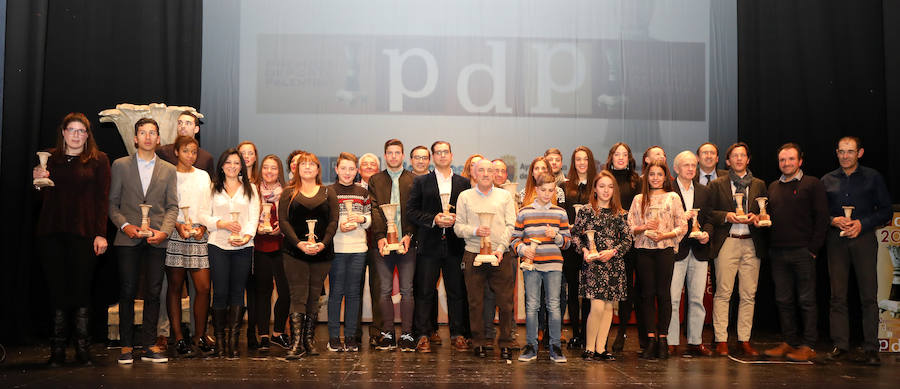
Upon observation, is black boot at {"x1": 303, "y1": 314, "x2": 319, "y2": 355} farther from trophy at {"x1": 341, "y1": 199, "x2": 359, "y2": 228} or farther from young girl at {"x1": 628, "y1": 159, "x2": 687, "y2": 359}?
young girl at {"x1": 628, "y1": 159, "x2": 687, "y2": 359}

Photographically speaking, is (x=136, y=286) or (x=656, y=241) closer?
(x=136, y=286)

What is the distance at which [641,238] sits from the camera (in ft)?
16.7

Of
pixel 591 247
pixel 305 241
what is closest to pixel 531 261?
pixel 591 247

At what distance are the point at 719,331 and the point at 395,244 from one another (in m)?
2.56

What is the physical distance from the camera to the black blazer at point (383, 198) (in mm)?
5285

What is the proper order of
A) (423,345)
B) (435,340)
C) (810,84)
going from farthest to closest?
(810,84) → (435,340) → (423,345)

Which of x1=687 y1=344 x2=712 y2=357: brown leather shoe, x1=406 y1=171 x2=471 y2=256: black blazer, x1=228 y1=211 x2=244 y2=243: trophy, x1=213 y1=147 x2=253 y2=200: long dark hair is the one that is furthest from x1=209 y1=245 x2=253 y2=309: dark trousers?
x1=687 y1=344 x2=712 y2=357: brown leather shoe

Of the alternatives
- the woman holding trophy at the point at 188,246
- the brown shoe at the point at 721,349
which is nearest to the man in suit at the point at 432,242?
the woman holding trophy at the point at 188,246

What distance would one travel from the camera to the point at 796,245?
523cm

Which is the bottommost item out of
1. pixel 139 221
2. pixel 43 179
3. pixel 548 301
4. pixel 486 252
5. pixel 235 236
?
pixel 548 301

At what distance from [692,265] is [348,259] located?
258cm

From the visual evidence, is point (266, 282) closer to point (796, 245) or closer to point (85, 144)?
point (85, 144)

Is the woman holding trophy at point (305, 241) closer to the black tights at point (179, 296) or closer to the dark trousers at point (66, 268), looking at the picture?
the black tights at point (179, 296)

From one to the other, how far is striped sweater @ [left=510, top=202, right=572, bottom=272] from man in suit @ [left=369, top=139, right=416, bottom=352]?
2.89ft
